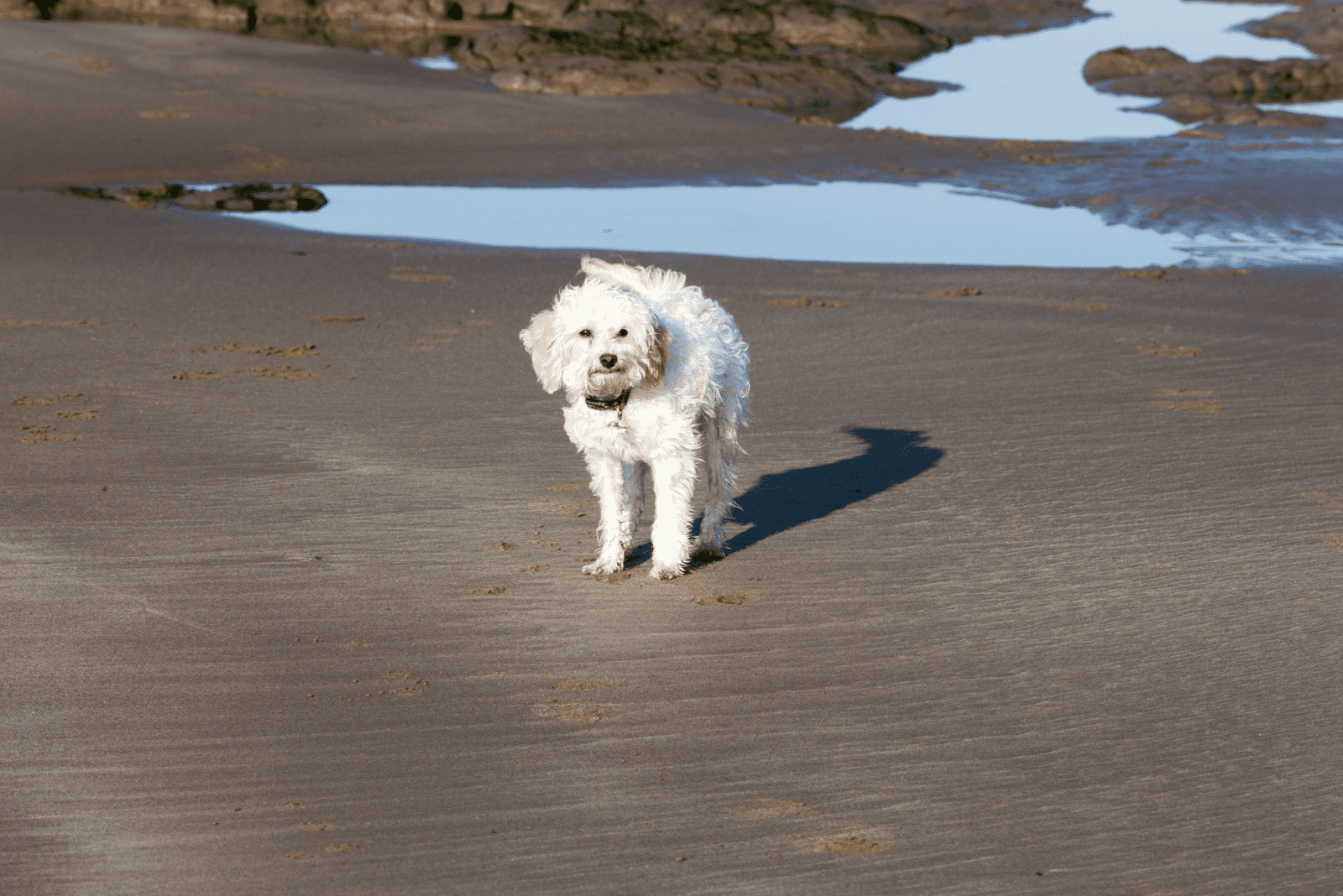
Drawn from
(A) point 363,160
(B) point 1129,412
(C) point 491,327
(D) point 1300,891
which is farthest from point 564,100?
(D) point 1300,891

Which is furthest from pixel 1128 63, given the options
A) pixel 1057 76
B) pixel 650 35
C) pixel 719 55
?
pixel 650 35

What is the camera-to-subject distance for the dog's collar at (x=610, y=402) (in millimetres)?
5227

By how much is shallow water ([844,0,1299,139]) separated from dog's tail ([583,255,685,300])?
15289 millimetres

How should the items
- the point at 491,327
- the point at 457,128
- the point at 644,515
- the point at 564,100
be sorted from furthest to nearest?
the point at 564,100 → the point at 457,128 → the point at 491,327 → the point at 644,515

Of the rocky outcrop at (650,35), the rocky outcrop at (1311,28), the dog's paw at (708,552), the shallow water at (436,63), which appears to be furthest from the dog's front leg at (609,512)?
the rocky outcrop at (1311,28)

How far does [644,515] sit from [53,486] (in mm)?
2695

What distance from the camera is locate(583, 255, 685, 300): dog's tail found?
5543 mm

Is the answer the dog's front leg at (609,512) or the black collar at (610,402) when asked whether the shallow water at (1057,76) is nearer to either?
the dog's front leg at (609,512)

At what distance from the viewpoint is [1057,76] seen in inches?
1098

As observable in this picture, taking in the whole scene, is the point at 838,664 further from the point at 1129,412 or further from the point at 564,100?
the point at 564,100

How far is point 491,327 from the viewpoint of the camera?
9703 millimetres

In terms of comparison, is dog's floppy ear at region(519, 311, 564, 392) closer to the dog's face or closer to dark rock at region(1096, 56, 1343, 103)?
the dog's face

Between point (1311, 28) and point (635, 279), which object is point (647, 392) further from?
point (1311, 28)

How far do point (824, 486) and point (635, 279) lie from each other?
1749 mm
